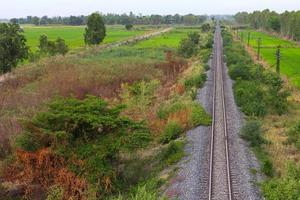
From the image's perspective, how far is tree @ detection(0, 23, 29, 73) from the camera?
4831 cm

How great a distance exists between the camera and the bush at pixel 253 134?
2311 cm

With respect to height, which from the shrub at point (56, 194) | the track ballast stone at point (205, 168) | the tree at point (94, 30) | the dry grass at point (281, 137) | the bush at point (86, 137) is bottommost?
the shrub at point (56, 194)

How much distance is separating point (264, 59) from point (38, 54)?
35.5 metres

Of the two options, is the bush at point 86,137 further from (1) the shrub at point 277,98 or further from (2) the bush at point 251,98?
(1) the shrub at point 277,98

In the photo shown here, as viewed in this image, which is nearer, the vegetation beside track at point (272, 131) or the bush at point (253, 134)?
the vegetation beside track at point (272, 131)

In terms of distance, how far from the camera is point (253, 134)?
23.3 meters

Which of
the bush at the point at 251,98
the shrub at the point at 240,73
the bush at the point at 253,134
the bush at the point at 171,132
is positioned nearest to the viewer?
the bush at the point at 253,134

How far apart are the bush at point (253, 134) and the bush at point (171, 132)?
155 inches

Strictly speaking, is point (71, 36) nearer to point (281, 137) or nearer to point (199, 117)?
point (199, 117)

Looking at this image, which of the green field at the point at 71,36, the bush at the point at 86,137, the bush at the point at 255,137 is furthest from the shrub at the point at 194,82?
the green field at the point at 71,36

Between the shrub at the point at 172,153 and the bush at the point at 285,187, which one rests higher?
the bush at the point at 285,187

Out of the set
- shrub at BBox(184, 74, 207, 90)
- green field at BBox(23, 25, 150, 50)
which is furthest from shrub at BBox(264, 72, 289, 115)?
green field at BBox(23, 25, 150, 50)

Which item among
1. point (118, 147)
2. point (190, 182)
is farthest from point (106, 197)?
point (190, 182)

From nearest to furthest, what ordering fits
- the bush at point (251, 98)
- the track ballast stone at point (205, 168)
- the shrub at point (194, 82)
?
1. the track ballast stone at point (205, 168)
2. the bush at point (251, 98)
3. the shrub at point (194, 82)
